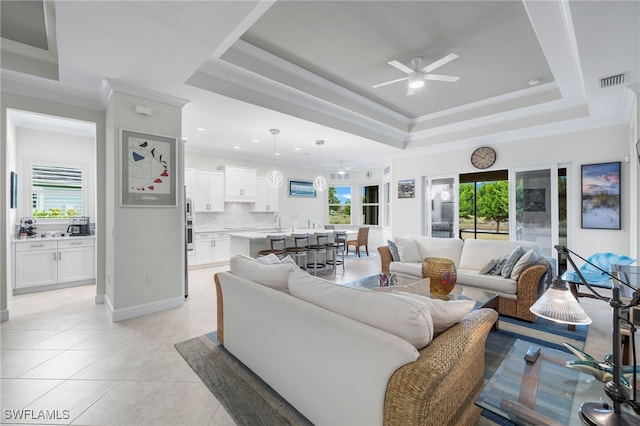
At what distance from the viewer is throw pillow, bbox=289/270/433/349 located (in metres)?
1.31

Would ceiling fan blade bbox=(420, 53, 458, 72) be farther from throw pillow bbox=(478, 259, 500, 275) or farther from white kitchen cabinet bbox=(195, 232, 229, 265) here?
white kitchen cabinet bbox=(195, 232, 229, 265)

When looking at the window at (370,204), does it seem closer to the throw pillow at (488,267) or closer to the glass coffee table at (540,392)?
the throw pillow at (488,267)

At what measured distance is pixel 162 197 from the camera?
11.9 ft

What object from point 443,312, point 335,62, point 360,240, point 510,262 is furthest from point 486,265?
point 360,240

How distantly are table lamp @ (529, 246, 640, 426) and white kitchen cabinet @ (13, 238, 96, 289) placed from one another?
5.99 m

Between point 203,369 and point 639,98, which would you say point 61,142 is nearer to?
point 203,369

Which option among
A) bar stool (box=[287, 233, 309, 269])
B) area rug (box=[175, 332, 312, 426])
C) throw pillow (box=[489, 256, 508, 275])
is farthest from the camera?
bar stool (box=[287, 233, 309, 269])

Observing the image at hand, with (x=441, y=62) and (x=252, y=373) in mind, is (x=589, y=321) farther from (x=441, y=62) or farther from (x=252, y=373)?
(x=441, y=62)

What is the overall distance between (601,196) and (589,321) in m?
5.12

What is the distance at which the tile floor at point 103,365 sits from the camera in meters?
1.82

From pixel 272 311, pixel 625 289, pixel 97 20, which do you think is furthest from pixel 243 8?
pixel 625 289

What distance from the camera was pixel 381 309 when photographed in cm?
139

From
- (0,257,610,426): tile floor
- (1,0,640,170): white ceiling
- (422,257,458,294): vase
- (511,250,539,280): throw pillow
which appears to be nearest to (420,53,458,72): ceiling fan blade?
(1,0,640,170): white ceiling

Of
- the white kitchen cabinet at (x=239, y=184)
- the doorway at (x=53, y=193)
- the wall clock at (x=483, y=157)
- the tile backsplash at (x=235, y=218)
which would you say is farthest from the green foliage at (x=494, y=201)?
the doorway at (x=53, y=193)
